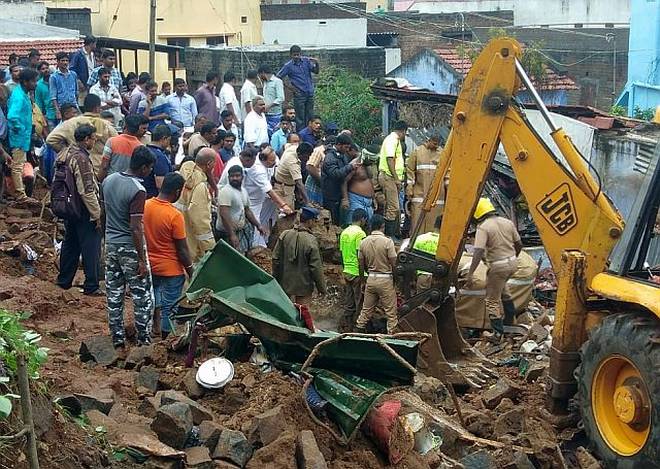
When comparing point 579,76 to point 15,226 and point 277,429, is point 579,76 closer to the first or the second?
point 15,226

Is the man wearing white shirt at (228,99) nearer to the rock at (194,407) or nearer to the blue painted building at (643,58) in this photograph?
the blue painted building at (643,58)

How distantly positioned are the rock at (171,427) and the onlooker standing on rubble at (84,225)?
4.30 metres

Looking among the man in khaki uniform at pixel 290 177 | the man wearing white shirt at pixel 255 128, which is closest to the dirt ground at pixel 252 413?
the man in khaki uniform at pixel 290 177

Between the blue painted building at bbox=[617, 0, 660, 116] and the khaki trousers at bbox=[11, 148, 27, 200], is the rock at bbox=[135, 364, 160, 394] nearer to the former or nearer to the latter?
the khaki trousers at bbox=[11, 148, 27, 200]

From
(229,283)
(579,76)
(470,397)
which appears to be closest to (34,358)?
(229,283)

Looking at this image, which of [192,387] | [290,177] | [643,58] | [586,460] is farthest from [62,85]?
[643,58]

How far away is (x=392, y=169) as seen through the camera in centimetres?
1402

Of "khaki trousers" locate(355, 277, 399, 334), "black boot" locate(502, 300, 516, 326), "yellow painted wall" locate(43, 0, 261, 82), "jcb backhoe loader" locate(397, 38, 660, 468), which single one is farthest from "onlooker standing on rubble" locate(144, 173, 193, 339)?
"yellow painted wall" locate(43, 0, 261, 82)

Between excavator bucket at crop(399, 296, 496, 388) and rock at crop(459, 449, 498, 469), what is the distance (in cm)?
204

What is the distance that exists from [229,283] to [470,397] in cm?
238

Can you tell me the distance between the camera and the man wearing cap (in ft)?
35.8

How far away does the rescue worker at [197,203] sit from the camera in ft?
33.2

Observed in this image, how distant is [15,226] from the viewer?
38.9 feet

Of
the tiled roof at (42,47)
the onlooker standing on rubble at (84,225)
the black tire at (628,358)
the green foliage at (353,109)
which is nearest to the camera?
the black tire at (628,358)
